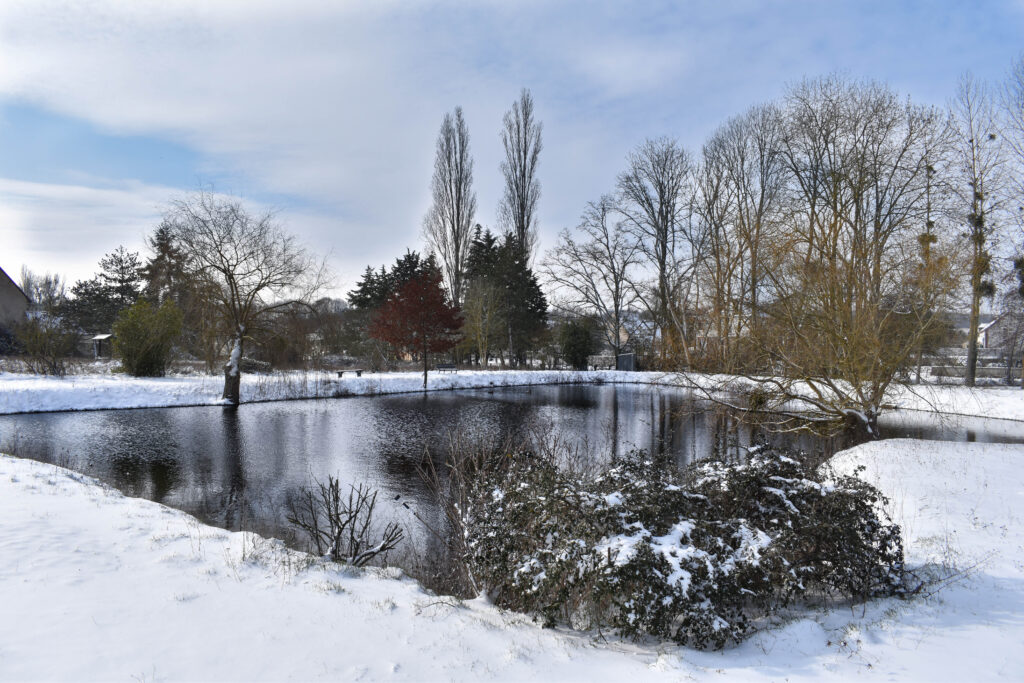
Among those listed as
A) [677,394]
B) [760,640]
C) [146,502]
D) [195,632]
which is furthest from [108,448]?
[677,394]

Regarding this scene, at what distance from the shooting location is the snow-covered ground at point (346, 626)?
3.59 meters

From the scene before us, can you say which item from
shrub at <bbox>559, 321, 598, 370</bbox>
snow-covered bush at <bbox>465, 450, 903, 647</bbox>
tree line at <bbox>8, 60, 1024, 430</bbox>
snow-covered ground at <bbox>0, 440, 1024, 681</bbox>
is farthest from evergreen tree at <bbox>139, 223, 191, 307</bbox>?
shrub at <bbox>559, 321, 598, 370</bbox>

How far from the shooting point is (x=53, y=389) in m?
19.4

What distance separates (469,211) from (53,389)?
31309 millimetres

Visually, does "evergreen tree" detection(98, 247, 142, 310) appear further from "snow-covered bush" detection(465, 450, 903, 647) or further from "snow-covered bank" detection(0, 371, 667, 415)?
"snow-covered bush" detection(465, 450, 903, 647)

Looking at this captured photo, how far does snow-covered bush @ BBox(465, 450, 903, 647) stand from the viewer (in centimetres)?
410

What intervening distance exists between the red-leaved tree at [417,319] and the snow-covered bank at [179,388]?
179 centimetres

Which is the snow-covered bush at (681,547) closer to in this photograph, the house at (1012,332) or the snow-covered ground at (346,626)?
the snow-covered ground at (346,626)

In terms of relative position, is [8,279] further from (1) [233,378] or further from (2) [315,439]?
(2) [315,439]

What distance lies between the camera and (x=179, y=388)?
22.0 meters

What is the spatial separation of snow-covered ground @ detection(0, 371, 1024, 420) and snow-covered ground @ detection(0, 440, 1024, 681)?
1117 centimetres

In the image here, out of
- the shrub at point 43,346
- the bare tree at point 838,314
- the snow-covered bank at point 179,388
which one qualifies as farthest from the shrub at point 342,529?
the shrub at point 43,346

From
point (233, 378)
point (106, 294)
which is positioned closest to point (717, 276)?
point (233, 378)

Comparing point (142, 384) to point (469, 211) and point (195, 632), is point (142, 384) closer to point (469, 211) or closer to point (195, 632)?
point (195, 632)
